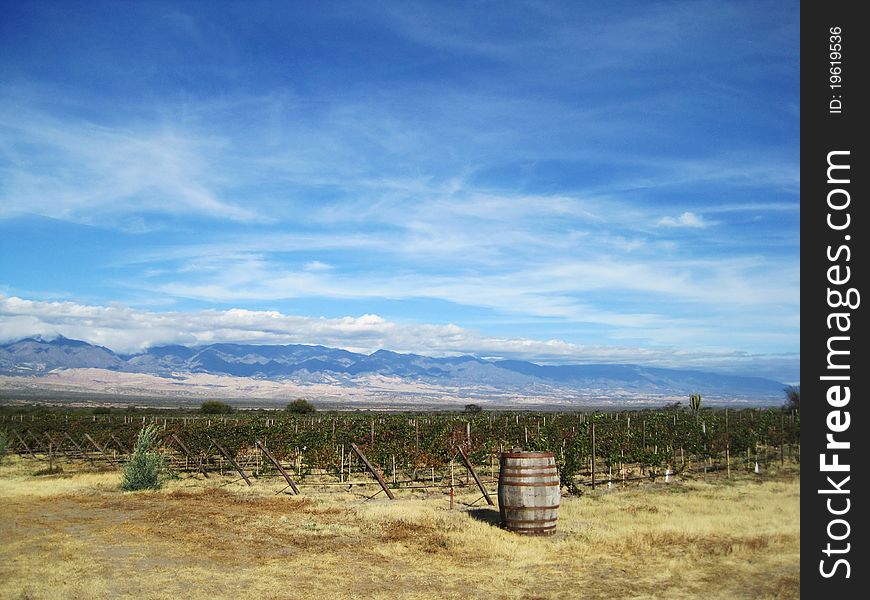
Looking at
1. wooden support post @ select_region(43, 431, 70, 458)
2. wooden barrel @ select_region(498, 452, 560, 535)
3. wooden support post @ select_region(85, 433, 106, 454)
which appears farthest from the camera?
wooden support post @ select_region(43, 431, 70, 458)

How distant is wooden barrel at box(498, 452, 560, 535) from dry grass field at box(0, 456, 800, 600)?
0.56 m

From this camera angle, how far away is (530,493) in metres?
15.0

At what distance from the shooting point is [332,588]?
11062 millimetres

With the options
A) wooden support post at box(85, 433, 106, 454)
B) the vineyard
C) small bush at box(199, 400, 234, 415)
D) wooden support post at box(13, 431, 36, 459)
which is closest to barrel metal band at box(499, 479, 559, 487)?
the vineyard

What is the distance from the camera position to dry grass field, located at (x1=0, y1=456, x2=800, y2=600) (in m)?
10.7

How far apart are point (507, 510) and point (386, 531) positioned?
2878 millimetres

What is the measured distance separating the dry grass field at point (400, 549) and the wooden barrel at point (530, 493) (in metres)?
0.56

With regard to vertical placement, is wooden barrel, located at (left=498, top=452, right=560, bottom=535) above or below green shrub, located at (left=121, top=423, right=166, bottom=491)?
above

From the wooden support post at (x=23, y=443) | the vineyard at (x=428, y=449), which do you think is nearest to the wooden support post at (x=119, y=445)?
the vineyard at (x=428, y=449)

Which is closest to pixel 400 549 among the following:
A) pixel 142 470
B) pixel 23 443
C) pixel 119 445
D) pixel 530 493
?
pixel 530 493

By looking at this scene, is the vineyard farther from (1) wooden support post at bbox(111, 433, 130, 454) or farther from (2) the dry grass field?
(2) the dry grass field

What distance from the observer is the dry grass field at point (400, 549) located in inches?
420
